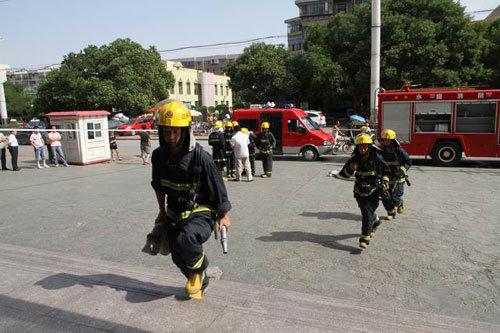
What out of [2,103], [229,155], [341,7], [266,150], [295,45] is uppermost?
[341,7]

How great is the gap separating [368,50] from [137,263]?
101 feet

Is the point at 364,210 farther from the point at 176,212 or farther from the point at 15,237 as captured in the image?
the point at 15,237

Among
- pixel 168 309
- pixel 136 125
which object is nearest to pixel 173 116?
pixel 168 309

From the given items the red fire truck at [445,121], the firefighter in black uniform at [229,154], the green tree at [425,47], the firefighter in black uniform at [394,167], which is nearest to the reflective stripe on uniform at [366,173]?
the firefighter in black uniform at [394,167]

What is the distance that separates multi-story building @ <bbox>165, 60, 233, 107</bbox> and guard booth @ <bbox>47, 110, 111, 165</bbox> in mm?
42162

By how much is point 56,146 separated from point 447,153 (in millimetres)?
13989

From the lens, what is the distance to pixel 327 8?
57.2 m

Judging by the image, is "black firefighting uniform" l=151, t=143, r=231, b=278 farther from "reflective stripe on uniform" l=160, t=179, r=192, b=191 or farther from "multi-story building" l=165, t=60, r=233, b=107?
"multi-story building" l=165, t=60, r=233, b=107

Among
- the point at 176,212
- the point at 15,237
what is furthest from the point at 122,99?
the point at 176,212

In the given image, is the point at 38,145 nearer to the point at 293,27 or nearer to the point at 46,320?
the point at 46,320

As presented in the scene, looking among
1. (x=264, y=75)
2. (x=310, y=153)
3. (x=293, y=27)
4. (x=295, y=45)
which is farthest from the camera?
(x=293, y=27)

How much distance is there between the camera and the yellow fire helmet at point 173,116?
3615 millimetres

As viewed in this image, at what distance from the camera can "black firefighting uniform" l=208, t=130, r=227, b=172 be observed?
38.0ft

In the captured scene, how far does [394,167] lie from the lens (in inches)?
287
